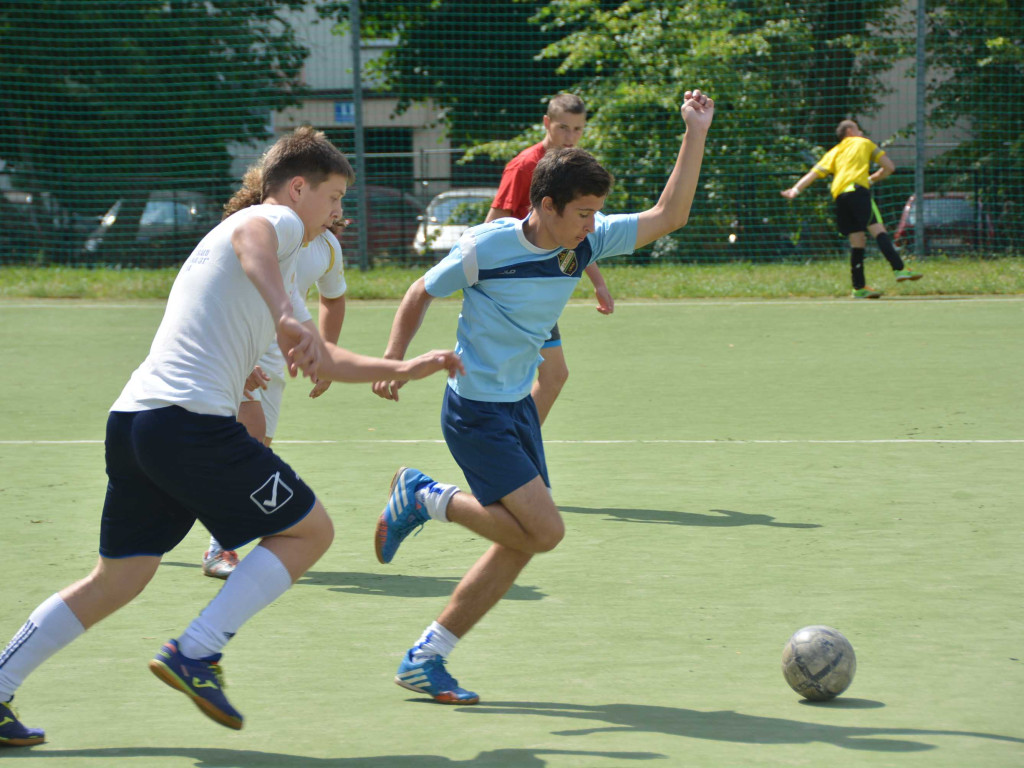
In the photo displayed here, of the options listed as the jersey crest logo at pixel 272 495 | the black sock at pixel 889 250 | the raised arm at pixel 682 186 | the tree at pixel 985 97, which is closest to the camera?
the jersey crest logo at pixel 272 495

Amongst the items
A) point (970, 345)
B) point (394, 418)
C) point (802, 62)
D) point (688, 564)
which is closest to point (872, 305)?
point (970, 345)

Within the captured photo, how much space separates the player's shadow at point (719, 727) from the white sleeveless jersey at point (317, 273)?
2195 mm

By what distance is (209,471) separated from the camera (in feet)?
11.9

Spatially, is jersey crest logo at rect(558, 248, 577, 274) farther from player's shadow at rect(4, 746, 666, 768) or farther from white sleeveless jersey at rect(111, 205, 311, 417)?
player's shadow at rect(4, 746, 666, 768)

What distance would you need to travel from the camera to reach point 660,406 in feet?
31.7

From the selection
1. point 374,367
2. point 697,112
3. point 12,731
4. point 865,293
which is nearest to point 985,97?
point 865,293

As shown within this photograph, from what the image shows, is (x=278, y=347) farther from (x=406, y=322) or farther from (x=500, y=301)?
(x=500, y=301)

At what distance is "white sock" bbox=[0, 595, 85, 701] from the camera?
12.2 feet

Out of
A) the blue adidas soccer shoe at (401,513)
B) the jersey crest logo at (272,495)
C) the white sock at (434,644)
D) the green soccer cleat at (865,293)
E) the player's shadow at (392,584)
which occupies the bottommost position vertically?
the player's shadow at (392,584)

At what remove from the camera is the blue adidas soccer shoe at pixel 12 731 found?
3676 mm

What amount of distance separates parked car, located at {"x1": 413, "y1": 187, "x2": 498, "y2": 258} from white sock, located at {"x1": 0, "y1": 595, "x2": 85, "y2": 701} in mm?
15707

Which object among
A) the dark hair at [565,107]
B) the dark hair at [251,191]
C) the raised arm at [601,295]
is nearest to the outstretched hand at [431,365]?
the dark hair at [251,191]

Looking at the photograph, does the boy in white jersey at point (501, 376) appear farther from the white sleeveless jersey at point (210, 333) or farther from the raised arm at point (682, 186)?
the white sleeveless jersey at point (210, 333)

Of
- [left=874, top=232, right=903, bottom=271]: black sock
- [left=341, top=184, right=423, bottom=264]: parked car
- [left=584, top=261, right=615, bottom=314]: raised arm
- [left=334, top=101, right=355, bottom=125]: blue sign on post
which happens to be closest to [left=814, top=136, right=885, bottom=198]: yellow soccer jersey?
[left=874, top=232, right=903, bottom=271]: black sock
